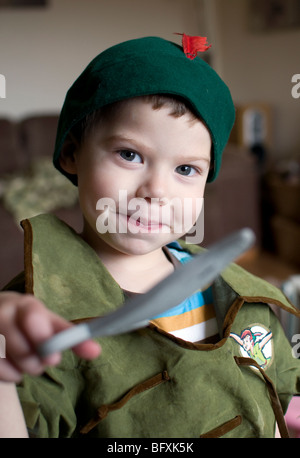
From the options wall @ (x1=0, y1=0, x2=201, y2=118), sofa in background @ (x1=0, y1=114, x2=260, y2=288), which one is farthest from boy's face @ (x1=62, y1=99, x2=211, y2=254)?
wall @ (x1=0, y1=0, x2=201, y2=118)

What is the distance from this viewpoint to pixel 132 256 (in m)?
→ 0.43

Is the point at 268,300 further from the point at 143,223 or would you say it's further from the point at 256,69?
the point at 256,69

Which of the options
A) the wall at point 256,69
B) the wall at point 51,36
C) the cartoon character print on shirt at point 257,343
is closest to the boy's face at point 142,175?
the cartoon character print on shirt at point 257,343

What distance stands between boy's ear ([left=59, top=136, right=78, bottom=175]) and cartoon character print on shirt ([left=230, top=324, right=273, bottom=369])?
204mm

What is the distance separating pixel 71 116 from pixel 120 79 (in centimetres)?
5

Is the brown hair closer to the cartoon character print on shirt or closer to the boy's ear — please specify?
the boy's ear

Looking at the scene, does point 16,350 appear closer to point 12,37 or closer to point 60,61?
point 60,61

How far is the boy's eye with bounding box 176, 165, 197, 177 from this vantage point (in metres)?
0.37

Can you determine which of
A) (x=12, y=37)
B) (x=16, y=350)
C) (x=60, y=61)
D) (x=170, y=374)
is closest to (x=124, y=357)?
(x=170, y=374)

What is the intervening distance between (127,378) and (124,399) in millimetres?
17

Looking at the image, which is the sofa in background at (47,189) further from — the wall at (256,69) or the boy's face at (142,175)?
the boy's face at (142,175)

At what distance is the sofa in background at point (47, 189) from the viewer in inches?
61.5

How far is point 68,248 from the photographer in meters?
0.40

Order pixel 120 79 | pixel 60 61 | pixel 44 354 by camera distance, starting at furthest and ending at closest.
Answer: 1. pixel 60 61
2. pixel 120 79
3. pixel 44 354
